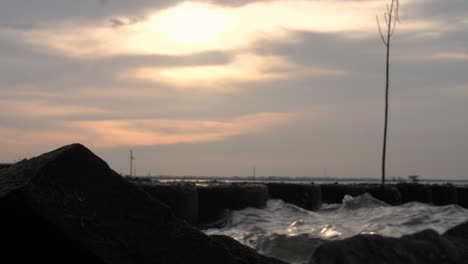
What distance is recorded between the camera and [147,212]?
3.50 m

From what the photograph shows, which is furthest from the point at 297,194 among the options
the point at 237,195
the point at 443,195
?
the point at 443,195

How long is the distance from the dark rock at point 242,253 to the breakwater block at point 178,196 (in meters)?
1.82

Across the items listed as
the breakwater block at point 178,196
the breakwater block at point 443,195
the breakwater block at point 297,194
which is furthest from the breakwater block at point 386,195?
the breakwater block at point 178,196

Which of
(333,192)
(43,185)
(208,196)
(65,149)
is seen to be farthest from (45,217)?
(333,192)

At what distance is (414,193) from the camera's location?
42.2 ft

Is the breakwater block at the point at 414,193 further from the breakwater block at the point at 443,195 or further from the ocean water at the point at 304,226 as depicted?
the ocean water at the point at 304,226

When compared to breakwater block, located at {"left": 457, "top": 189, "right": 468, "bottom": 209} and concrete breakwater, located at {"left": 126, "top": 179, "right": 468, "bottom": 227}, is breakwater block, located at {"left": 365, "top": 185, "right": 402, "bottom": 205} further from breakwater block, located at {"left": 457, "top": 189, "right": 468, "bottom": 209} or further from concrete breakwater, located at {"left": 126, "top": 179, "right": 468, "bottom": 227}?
breakwater block, located at {"left": 457, "top": 189, "right": 468, "bottom": 209}

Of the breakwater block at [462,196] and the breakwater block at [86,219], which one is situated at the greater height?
the breakwater block at [86,219]

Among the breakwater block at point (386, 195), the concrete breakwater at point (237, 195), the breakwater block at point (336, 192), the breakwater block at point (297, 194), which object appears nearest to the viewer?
the concrete breakwater at point (237, 195)

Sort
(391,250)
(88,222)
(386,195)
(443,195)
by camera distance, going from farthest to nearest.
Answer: (443,195), (386,195), (391,250), (88,222)

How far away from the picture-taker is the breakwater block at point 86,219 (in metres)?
3.19

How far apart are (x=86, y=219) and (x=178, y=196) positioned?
2.44 meters

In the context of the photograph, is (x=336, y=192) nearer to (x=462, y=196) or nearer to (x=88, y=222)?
(x=462, y=196)

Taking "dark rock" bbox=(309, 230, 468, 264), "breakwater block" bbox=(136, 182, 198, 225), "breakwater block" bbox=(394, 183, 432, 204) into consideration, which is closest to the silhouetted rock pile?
"dark rock" bbox=(309, 230, 468, 264)
